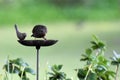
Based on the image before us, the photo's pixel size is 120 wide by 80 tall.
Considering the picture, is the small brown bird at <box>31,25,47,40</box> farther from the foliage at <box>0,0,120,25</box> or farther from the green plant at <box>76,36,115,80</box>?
the foliage at <box>0,0,120,25</box>

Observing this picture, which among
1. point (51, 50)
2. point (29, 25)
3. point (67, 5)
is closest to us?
point (51, 50)

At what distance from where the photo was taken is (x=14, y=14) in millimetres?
5539

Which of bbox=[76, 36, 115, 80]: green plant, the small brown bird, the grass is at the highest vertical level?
the grass

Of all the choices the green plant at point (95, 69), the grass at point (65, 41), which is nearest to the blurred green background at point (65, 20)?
the grass at point (65, 41)

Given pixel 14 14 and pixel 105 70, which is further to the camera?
pixel 14 14

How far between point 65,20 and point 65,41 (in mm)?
1267

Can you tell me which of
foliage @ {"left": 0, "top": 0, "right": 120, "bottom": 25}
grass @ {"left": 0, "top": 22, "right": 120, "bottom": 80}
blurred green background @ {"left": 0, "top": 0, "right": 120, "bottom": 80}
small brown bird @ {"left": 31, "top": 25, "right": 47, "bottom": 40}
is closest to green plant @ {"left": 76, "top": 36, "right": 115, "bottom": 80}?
small brown bird @ {"left": 31, "top": 25, "right": 47, "bottom": 40}

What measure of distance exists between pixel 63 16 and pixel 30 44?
16.1 feet

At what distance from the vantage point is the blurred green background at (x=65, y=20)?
414 centimetres

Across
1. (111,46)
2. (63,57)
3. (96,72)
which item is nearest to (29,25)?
(111,46)

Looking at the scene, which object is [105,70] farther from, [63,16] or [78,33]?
[63,16]

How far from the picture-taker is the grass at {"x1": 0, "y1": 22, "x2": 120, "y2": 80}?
3064mm

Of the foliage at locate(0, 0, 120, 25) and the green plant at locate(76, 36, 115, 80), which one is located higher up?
the foliage at locate(0, 0, 120, 25)

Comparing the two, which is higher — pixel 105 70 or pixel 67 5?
pixel 67 5
